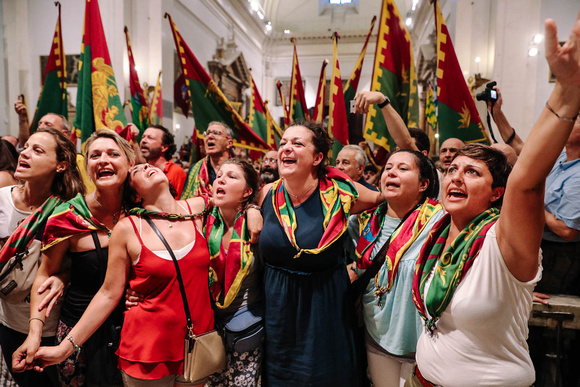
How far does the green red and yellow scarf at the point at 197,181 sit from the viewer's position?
3.51m

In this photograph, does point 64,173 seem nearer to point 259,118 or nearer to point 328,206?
point 328,206

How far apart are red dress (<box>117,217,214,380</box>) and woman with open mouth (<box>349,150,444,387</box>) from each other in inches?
36.8

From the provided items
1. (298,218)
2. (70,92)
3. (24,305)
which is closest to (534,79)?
(298,218)

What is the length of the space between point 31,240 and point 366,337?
191 centimetres

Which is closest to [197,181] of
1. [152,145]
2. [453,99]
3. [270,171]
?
[152,145]

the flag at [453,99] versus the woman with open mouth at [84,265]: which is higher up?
the flag at [453,99]

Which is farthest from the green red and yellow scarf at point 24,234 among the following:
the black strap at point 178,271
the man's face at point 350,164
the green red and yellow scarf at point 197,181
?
the man's face at point 350,164

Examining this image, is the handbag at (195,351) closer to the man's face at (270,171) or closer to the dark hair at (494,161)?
the dark hair at (494,161)

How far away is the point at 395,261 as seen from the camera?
1.75 meters

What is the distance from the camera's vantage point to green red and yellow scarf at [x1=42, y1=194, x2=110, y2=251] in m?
1.68

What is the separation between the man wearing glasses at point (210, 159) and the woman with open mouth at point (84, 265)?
1.70 meters

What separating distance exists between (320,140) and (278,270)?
0.78 metres

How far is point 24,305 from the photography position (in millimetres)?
1975

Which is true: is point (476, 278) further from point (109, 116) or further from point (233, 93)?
point (233, 93)
